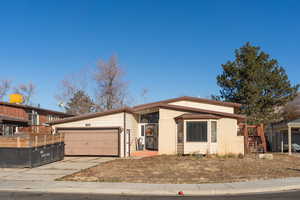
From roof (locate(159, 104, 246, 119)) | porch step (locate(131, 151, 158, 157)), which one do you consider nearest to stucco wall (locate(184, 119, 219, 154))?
roof (locate(159, 104, 246, 119))

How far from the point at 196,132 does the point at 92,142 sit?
303 inches

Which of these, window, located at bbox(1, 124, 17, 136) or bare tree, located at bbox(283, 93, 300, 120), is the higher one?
bare tree, located at bbox(283, 93, 300, 120)

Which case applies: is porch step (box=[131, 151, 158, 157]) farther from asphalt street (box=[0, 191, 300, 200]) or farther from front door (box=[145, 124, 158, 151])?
asphalt street (box=[0, 191, 300, 200])

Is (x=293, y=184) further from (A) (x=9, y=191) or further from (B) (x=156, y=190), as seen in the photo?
(A) (x=9, y=191)

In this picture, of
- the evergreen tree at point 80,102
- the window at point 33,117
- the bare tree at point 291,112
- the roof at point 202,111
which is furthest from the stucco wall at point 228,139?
the evergreen tree at point 80,102

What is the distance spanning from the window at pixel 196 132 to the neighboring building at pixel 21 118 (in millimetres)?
10587

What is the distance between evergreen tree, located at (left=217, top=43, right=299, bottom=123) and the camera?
3578cm

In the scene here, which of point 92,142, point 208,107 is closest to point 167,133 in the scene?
point 92,142

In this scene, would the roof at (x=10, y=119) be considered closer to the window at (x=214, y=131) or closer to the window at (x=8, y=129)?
the window at (x=8, y=129)

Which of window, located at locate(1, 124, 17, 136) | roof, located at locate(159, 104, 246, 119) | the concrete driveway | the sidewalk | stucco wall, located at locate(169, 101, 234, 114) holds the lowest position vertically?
the concrete driveway

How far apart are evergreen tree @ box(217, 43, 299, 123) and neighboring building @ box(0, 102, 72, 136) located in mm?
20012

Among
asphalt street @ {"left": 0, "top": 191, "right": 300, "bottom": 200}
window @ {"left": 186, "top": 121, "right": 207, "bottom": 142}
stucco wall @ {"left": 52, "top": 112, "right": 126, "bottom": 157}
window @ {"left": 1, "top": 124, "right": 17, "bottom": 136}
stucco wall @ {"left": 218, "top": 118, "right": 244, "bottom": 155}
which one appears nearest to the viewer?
asphalt street @ {"left": 0, "top": 191, "right": 300, "bottom": 200}

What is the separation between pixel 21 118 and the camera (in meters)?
32.3

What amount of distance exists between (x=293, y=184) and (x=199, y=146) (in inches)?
436
